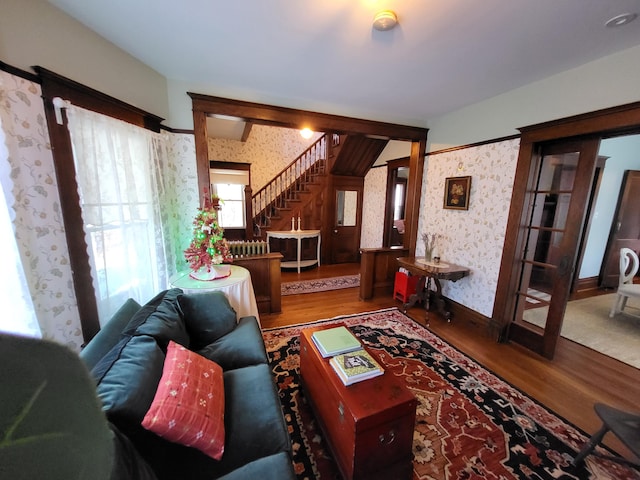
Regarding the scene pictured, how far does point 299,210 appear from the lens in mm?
5215

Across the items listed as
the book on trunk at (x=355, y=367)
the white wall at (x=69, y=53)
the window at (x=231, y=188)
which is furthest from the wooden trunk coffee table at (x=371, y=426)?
the window at (x=231, y=188)

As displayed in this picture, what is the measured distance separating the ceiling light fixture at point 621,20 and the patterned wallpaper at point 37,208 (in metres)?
3.40

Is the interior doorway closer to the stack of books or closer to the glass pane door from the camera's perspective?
the glass pane door

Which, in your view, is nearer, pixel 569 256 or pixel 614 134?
pixel 614 134

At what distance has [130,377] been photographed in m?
1.04

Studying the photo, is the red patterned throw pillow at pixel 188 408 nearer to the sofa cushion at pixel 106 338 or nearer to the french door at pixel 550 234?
the sofa cushion at pixel 106 338

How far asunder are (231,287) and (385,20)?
2235 mm

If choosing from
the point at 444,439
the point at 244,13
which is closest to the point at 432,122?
the point at 244,13

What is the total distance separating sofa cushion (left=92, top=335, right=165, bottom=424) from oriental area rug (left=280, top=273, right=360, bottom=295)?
8.72 ft

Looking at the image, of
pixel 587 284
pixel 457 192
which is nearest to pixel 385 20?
pixel 457 192

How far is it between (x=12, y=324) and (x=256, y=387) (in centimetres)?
127

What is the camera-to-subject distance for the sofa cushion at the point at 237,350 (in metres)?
1.62

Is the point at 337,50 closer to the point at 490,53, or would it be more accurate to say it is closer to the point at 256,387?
the point at 490,53

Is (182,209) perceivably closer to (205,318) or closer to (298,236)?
(205,318)
